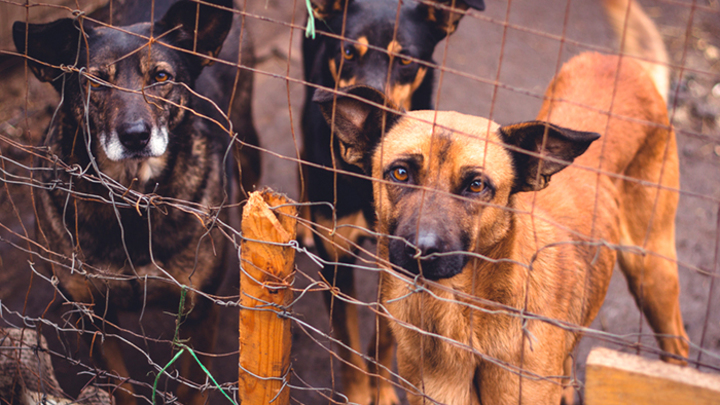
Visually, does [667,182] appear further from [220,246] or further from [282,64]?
[282,64]

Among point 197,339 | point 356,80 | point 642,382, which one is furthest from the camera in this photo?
point 356,80

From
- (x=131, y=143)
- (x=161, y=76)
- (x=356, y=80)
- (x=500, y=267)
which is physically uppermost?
(x=356, y=80)

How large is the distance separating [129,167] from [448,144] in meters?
1.64

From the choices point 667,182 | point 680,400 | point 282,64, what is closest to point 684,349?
point 667,182

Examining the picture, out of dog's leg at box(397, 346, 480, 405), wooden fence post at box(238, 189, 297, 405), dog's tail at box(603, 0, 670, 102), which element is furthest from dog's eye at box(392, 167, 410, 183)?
dog's tail at box(603, 0, 670, 102)

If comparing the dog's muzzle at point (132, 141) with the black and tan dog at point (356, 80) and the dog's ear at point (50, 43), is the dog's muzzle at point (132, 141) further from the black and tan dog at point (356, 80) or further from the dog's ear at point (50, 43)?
the black and tan dog at point (356, 80)

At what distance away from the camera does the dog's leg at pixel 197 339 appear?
9.54 ft

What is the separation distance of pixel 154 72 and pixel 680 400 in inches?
97.6

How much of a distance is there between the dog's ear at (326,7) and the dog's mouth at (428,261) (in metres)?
1.84

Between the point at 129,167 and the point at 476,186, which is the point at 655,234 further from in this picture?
the point at 129,167

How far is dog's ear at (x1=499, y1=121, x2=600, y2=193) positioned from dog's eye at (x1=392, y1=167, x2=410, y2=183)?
1.34 ft

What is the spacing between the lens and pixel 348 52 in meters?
3.20

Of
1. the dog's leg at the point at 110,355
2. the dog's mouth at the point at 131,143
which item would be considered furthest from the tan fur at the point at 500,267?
the dog's leg at the point at 110,355

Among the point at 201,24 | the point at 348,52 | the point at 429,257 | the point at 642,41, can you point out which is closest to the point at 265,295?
the point at 429,257
